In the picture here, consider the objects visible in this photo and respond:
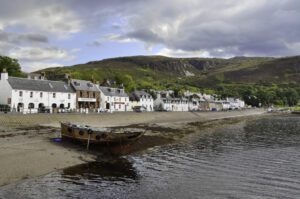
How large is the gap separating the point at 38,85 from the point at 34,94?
9.64 feet

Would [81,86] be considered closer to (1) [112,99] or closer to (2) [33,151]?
(1) [112,99]

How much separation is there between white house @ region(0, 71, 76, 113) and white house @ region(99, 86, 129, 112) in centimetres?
1455

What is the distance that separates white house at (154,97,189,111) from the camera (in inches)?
5477

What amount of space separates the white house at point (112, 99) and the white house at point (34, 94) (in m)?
14.6

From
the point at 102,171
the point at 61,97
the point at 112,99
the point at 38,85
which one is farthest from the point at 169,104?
the point at 102,171

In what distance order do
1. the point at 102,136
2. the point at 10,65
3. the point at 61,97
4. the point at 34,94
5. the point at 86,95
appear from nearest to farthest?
the point at 102,136
the point at 34,94
the point at 61,97
the point at 86,95
the point at 10,65

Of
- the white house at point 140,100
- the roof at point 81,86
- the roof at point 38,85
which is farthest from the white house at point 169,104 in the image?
the roof at point 38,85

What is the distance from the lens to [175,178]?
26.0 m

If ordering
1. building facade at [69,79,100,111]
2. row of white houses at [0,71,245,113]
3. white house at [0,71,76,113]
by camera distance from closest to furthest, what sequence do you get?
1. white house at [0,71,76,113]
2. row of white houses at [0,71,245,113]
3. building facade at [69,79,100,111]

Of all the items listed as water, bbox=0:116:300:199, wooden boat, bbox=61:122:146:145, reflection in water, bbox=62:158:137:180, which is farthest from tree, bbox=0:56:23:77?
reflection in water, bbox=62:158:137:180

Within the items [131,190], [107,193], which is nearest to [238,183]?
[131,190]

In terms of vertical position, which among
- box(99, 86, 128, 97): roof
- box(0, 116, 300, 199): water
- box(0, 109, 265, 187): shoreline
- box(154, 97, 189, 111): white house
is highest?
box(99, 86, 128, 97): roof

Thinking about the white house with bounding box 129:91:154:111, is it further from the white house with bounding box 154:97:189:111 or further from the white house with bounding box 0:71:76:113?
the white house with bounding box 0:71:76:113

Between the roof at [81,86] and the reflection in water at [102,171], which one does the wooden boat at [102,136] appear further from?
the roof at [81,86]
